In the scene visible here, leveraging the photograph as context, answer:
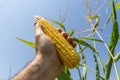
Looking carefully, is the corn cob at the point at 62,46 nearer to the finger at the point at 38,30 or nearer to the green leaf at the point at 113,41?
the finger at the point at 38,30

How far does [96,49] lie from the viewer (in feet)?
8.19

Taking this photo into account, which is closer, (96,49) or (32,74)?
(32,74)

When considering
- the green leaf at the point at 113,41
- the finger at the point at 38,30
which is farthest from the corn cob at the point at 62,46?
the green leaf at the point at 113,41

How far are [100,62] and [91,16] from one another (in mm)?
337

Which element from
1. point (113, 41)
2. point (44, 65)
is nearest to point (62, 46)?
point (44, 65)

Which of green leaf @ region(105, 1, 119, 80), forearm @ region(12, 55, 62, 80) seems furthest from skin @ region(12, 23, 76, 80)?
green leaf @ region(105, 1, 119, 80)

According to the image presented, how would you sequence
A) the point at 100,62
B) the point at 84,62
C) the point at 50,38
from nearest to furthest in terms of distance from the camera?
the point at 50,38, the point at 100,62, the point at 84,62

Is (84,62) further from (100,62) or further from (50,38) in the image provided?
(50,38)

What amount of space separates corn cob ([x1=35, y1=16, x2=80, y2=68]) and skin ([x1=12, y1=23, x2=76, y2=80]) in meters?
0.03

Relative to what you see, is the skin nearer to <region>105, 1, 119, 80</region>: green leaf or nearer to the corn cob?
the corn cob

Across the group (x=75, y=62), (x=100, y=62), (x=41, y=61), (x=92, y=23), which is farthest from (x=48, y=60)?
(x=92, y=23)

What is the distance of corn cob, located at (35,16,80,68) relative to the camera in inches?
81.0

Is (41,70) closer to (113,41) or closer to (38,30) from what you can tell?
(38,30)

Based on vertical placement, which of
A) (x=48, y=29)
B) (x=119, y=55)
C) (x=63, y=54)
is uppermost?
(x=48, y=29)
